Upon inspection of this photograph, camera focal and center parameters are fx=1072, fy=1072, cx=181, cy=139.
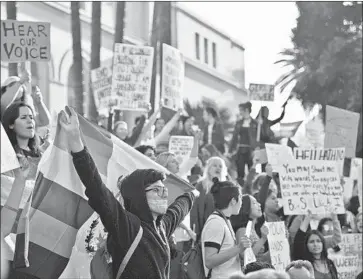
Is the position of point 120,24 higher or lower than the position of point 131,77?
higher

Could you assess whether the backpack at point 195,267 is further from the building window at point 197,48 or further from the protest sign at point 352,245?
the building window at point 197,48

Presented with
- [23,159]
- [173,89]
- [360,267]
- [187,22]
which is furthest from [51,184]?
[187,22]

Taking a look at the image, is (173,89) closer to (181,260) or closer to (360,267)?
(360,267)

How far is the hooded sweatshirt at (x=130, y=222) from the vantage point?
5.52 metres

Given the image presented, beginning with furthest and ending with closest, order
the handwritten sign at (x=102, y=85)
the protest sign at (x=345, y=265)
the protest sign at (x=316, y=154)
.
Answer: the handwritten sign at (x=102, y=85), the protest sign at (x=345, y=265), the protest sign at (x=316, y=154)

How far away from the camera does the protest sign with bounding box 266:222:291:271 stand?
29.9 feet

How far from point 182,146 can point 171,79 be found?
1.76 meters

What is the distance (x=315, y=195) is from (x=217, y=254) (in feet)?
10.5

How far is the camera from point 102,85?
14.5 meters

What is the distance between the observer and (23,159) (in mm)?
6699

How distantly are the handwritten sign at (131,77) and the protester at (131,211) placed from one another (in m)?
7.36

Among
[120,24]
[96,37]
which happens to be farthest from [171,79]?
[120,24]

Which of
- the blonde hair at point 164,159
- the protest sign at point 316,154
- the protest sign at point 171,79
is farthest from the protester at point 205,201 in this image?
the protest sign at point 171,79

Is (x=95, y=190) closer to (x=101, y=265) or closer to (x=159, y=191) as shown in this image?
(x=159, y=191)
